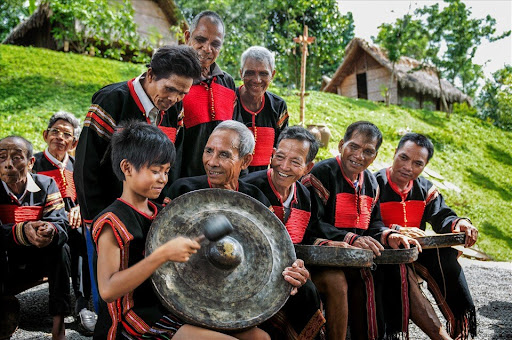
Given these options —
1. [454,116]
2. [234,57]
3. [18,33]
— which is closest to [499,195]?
[454,116]

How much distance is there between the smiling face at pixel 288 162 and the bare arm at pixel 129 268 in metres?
1.28

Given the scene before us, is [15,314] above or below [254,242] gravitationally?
below

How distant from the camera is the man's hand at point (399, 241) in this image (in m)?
3.32

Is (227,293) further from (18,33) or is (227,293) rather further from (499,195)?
(18,33)

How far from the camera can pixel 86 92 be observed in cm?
1231

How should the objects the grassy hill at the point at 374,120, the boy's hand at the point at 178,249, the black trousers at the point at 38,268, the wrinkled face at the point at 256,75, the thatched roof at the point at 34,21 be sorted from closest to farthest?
1. the boy's hand at the point at 178,249
2. the black trousers at the point at 38,268
3. the wrinkled face at the point at 256,75
4. the grassy hill at the point at 374,120
5. the thatched roof at the point at 34,21

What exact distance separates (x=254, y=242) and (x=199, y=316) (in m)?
0.50

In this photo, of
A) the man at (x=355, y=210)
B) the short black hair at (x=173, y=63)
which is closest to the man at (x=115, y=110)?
the short black hair at (x=173, y=63)

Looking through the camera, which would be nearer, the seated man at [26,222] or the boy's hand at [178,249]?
the boy's hand at [178,249]

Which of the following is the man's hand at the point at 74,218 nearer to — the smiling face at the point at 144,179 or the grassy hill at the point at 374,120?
the smiling face at the point at 144,179

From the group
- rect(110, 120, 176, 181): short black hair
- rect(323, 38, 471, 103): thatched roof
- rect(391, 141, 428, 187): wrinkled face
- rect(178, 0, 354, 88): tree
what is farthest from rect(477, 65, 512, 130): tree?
rect(110, 120, 176, 181): short black hair

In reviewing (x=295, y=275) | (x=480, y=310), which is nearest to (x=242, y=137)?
(x=295, y=275)

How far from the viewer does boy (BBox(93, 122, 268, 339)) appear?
6.68 feet

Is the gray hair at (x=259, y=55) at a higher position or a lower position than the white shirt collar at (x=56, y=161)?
higher
